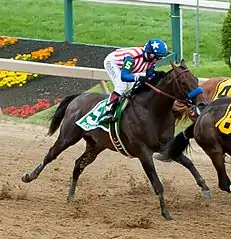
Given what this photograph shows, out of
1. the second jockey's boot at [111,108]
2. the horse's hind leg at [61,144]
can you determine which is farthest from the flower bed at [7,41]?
the second jockey's boot at [111,108]

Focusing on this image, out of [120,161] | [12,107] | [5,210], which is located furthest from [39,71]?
[5,210]

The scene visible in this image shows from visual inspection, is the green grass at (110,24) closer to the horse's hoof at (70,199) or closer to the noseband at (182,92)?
the horse's hoof at (70,199)

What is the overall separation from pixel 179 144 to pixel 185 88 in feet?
2.06

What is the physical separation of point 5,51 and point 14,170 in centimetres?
562

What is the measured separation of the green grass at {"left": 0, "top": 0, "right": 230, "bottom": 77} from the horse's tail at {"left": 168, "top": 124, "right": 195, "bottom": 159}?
19.7ft

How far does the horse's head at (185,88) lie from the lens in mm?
7766

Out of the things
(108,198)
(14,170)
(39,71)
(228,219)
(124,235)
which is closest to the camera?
(124,235)

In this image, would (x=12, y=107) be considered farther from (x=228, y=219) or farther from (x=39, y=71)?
(x=228, y=219)

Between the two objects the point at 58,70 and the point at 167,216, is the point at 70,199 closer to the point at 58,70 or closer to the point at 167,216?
the point at 167,216

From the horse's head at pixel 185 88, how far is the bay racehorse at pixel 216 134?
0.17 meters

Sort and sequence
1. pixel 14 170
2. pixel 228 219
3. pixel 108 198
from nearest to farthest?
pixel 228 219
pixel 108 198
pixel 14 170

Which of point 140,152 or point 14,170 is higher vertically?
point 140,152

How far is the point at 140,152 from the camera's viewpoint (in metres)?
8.07

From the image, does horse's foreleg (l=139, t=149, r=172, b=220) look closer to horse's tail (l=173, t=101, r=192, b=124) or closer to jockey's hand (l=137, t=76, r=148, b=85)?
jockey's hand (l=137, t=76, r=148, b=85)
